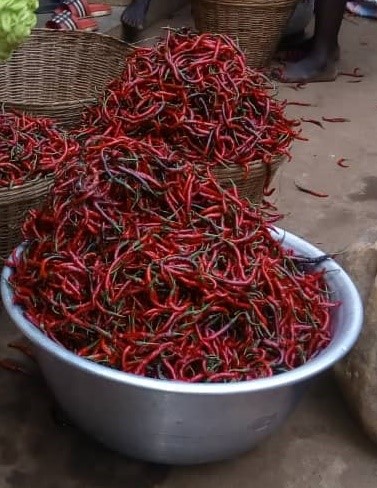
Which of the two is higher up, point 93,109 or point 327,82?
point 93,109

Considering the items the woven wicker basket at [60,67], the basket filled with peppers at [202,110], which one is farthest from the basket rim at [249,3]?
the basket filled with peppers at [202,110]

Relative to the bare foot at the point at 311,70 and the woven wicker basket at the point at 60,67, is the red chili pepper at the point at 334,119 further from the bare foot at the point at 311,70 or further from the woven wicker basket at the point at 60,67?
the woven wicker basket at the point at 60,67

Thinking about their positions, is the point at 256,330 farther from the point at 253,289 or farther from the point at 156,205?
the point at 156,205

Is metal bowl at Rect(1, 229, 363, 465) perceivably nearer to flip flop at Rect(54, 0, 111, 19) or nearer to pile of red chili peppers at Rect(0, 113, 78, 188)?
pile of red chili peppers at Rect(0, 113, 78, 188)

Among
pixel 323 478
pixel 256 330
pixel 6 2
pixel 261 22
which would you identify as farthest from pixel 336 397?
pixel 261 22

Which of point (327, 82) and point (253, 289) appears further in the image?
point (327, 82)
